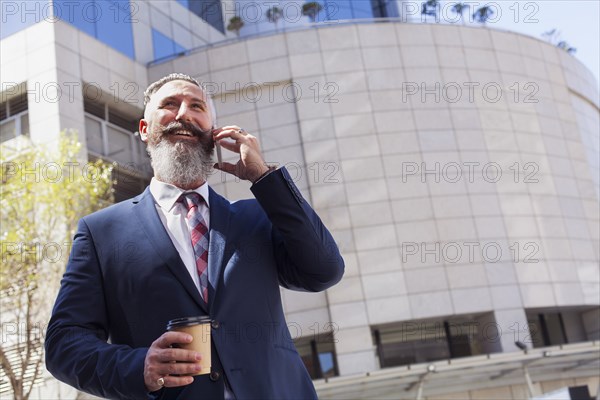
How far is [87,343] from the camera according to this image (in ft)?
7.82

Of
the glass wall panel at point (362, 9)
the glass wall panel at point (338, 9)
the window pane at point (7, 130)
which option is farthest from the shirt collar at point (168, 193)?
the glass wall panel at point (362, 9)

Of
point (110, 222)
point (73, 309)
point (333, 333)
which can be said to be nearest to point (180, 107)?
point (110, 222)

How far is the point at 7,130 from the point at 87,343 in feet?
84.4

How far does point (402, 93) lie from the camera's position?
2956 centimetres

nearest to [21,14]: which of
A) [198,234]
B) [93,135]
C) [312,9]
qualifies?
[93,135]

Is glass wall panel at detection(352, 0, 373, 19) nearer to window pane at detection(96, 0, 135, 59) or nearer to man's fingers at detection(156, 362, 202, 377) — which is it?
window pane at detection(96, 0, 135, 59)

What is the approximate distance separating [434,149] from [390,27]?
567 cm

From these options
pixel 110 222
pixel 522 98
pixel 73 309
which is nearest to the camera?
pixel 73 309

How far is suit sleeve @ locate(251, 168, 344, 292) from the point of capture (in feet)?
8.21

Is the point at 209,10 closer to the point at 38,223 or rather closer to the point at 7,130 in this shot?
the point at 7,130

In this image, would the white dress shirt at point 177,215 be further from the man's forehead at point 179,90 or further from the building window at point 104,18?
the building window at point 104,18

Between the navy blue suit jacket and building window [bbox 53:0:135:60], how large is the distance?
2592cm

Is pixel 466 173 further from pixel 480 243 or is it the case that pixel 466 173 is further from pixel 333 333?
pixel 333 333

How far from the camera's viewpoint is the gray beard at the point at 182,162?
271 centimetres
